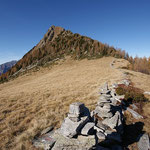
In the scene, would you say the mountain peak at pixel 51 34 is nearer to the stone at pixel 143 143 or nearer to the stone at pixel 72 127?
the stone at pixel 72 127

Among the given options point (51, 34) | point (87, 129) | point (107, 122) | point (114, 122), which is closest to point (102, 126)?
point (107, 122)

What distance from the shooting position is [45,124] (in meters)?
7.52

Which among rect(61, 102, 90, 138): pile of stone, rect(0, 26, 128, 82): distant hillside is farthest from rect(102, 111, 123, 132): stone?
rect(0, 26, 128, 82): distant hillside

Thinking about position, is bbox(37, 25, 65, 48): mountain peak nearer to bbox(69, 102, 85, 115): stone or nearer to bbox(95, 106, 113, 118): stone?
bbox(95, 106, 113, 118): stone

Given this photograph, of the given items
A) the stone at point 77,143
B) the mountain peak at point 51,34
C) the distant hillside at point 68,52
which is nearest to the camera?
the stone at point 77,143

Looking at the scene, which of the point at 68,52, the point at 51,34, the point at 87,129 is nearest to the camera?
the point at 87,129

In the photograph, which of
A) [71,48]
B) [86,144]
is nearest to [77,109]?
[86,144]

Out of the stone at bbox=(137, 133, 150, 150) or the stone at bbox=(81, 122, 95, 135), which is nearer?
the stone at bbox=(81, 122, 95, 135)

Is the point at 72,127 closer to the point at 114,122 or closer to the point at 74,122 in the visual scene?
the point at 74,122

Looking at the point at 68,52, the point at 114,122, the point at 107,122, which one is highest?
the point at 68,52

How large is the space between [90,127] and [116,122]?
10.1 feet

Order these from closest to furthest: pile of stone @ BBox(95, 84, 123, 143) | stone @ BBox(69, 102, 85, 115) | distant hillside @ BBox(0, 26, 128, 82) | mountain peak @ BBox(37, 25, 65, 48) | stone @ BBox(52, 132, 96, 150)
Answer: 1. stone @ BBox(52, 132, 96, 150)
2. stone @ BBox(69, 102, 85, 115)
3. pile of stone @ BBox(95, 84, 123, 143)
4. distant hillside @ BBox(0, 26, 128, 82)
5. mountain peak @ BBox(37, 25, 65, 48)

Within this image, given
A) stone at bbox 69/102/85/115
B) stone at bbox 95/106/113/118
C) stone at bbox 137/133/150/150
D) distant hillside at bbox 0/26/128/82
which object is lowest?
stone at bbox 137/133/150/150

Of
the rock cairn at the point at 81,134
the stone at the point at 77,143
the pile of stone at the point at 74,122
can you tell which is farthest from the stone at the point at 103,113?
the stone at the point at 77,143
